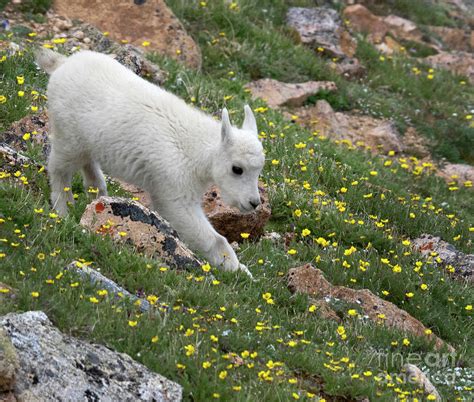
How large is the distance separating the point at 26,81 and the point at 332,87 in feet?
22.1

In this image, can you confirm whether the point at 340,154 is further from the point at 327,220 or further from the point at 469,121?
the point at 469,121

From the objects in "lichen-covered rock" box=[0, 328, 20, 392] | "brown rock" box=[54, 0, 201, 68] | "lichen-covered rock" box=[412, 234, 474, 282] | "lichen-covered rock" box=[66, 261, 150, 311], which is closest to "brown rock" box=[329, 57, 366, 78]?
"brown rock" box=[54, 0, 201, 68]

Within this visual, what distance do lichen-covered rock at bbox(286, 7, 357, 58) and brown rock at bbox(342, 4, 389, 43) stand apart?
1.72 meters

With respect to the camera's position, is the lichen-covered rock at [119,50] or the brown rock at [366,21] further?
the brown rock at [366,21]

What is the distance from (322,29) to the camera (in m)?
19.3

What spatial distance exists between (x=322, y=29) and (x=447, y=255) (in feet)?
30.3

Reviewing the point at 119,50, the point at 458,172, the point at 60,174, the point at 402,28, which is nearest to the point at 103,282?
the point at 60,174

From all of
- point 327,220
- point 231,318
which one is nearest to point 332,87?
point 327,220

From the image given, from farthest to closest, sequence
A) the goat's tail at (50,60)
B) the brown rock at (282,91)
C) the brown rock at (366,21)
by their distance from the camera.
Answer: the brown rock at (366,21) → the brown rock at (282,91) → the goat's tail at (50,60)

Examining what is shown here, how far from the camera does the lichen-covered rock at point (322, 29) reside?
18.9 meters

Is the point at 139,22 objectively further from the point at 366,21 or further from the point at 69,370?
the point at 69,370

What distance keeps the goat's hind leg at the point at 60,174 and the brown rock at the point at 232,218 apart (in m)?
1.54

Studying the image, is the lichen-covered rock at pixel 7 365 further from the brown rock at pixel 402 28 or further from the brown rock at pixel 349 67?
the brown rock at pixel 402 28

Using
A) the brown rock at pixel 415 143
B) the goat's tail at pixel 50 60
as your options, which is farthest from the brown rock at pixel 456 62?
the goat's tail at pixel 50 60
